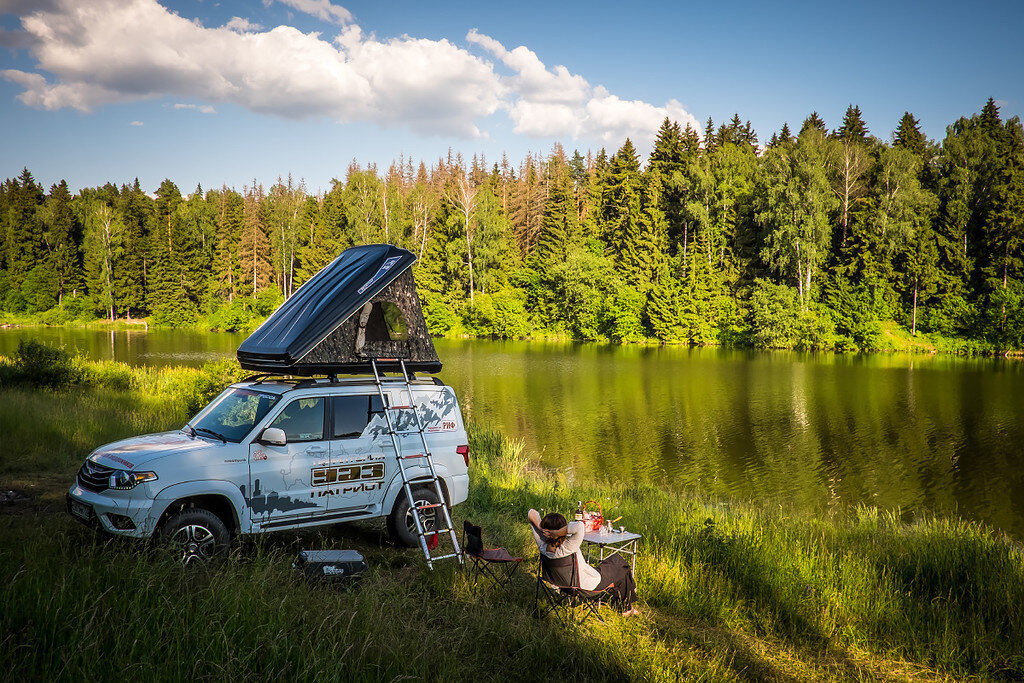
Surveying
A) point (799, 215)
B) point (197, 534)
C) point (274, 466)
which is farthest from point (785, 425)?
point (799, 215)

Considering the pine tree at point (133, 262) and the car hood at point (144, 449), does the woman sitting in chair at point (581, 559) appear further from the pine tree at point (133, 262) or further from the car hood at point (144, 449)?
the pine tree at point (133, 262)

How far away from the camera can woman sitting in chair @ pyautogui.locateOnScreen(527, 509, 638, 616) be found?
6.55 meters

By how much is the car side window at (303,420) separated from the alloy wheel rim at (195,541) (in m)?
1.29

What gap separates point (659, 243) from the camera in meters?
70.3

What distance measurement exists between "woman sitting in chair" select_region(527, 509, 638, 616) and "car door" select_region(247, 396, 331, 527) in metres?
2.63

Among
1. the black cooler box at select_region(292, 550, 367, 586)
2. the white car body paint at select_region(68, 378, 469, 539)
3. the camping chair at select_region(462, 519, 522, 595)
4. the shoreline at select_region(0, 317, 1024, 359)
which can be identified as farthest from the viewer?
the shoreline at select_region(0, 317, 1024, 359)

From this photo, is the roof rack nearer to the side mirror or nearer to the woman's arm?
the side mirror

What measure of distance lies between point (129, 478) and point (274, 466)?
1.41m

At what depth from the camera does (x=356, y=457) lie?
26.4 feet

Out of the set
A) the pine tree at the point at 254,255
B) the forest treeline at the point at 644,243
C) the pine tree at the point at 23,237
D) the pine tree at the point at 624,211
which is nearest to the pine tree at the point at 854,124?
the forest treeline at the point at 644,243

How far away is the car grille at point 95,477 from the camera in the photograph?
6.69 metres

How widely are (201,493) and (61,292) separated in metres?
89.4

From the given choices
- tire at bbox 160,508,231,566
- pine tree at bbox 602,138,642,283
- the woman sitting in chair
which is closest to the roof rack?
tire at bbox 160,508,231,566

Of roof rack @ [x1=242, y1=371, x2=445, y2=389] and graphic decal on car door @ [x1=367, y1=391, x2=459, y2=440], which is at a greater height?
roof rack @ [x1=242, y1=371, x2=445, y2=389]
